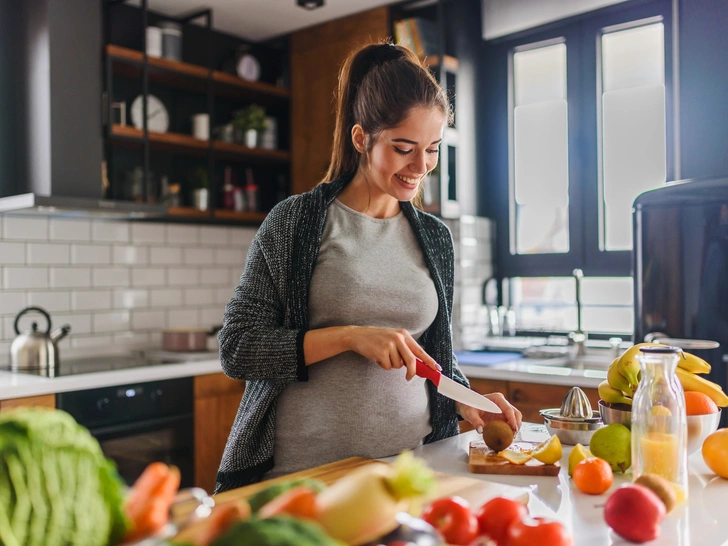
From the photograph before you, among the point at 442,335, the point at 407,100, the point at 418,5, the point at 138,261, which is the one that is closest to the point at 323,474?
the point at 442,335

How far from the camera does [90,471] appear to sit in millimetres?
632

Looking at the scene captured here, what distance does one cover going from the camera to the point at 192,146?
3611 millimetres

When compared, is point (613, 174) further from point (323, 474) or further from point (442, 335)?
point (323, 474)

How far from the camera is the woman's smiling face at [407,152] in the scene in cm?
151

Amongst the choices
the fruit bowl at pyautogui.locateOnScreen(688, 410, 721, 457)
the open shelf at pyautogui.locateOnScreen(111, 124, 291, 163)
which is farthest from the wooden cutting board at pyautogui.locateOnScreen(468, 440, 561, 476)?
the open shelf at pyautogui.locateOnScreen(111, 124, 291, 163)

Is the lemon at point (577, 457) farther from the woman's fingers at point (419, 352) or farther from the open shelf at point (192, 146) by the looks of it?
the open shelf at point (192, 146)

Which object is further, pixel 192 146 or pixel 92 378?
pixel 192 146

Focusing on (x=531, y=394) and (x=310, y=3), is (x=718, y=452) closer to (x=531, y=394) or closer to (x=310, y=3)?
(x=531, y=394)

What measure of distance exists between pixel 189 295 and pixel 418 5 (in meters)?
1.94

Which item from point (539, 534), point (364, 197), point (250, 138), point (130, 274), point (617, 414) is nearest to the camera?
point (539, 534)

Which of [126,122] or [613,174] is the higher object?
[126,122]

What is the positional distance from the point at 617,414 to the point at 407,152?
680mm

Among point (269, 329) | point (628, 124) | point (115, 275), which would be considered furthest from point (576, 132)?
point (269, 329)

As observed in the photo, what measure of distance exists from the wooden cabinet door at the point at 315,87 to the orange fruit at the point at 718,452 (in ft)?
9.22
